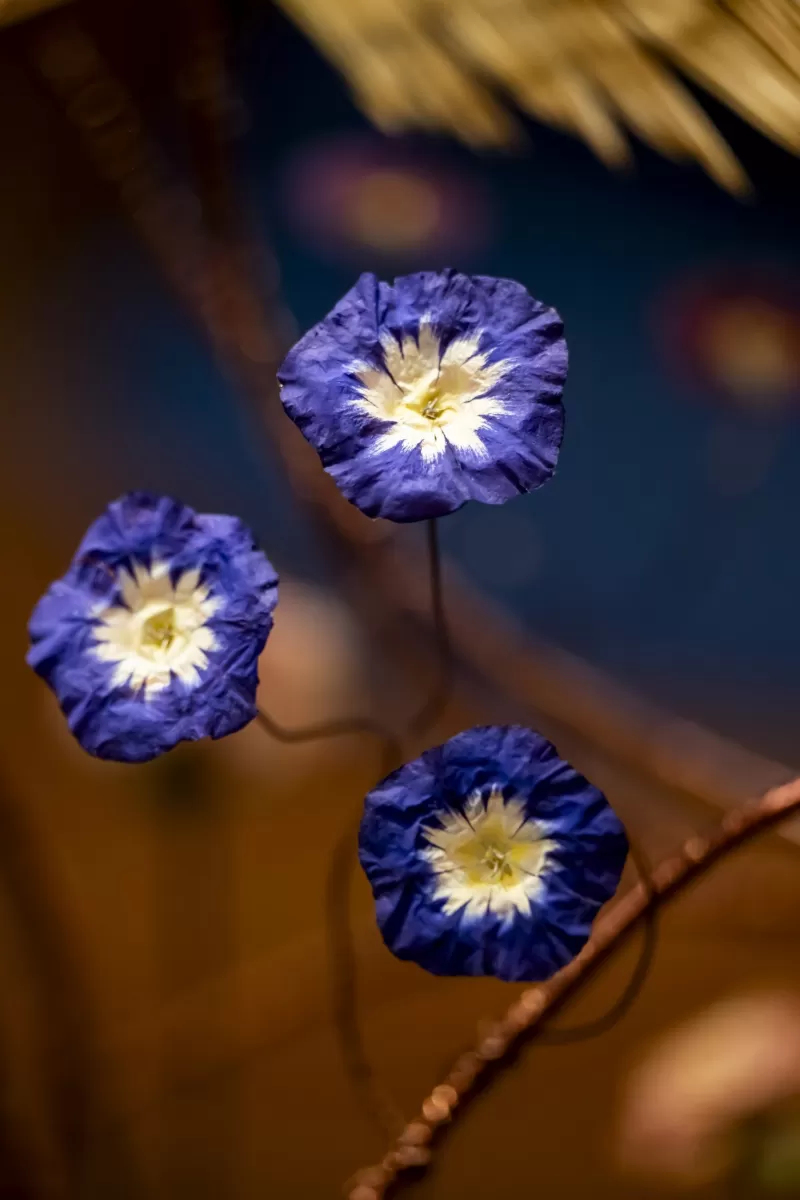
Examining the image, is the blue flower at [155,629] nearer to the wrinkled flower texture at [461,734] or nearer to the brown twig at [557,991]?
the wrinkled flower texture at [461,734]

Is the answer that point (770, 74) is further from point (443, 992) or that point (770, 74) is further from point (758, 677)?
point (443, 992)

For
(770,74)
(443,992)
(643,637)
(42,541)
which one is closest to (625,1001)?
(443,992)

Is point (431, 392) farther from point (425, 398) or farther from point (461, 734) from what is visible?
point (461, 734)

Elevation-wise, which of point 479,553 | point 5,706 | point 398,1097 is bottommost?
point 398,1097

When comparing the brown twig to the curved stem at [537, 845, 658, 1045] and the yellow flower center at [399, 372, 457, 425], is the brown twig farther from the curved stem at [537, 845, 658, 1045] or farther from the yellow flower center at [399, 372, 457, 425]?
the yellow flower center at [399, 372, 457, 425]

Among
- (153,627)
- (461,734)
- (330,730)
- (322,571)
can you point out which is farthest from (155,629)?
(322,571)

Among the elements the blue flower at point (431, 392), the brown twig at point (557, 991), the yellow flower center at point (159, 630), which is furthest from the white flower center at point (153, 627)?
the brown twig at point (557, 991)
